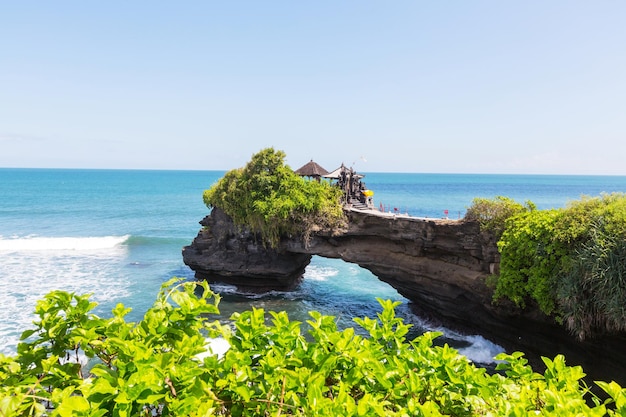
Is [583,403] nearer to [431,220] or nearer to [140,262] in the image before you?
[431,220]

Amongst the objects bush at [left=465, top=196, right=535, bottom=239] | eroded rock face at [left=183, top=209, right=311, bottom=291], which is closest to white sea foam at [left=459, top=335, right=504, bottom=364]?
bush at [left=465, top=196, right=535, bottom=239]

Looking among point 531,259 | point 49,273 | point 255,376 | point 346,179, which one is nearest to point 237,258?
point 346,179

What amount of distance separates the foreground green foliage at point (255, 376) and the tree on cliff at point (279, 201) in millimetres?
15491

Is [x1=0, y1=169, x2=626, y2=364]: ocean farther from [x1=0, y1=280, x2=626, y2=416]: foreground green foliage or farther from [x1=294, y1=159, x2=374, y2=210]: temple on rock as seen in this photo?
[x1=0, y1=280, x2=626, y2=416]: foreground green foliage

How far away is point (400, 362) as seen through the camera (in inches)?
102

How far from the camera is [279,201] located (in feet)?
60.3

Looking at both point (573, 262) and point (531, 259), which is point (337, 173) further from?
point (573, 262)

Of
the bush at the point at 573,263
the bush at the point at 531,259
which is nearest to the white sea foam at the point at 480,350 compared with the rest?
the bush at the point at 531,259

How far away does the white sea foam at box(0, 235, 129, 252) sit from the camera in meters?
30.4

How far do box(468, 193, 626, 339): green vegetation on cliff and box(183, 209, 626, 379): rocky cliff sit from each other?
3.71 feet

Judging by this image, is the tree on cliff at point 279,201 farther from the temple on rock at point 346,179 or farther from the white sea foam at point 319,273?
the white sea foam at point 319,273

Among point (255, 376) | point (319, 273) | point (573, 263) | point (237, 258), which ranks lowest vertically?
point (319, 273)

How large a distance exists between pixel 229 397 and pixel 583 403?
2.19 m

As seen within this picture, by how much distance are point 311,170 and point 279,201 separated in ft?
13.6
